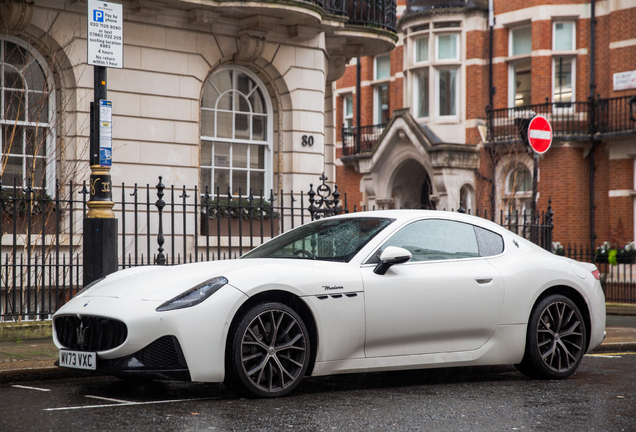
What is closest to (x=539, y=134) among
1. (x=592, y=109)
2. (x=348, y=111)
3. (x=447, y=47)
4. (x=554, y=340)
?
(x=554, y=340)

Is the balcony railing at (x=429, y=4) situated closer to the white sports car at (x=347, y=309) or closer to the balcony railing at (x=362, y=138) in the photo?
the balcony railing at (x=362, y=138)

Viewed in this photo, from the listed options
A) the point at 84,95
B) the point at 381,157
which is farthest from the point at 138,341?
the point at 381,157

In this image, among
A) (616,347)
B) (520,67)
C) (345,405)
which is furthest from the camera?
(520,67)

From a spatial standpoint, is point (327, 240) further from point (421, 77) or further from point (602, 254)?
point (421, 77)

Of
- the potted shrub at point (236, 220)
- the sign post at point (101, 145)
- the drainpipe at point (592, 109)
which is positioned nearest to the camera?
the sign post at point (101, 145)

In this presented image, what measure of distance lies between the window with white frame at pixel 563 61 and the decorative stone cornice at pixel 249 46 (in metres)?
11.9

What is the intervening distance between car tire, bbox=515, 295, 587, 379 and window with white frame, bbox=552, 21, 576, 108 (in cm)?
1748

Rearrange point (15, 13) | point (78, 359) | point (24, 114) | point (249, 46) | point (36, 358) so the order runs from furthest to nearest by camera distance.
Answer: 1. point (249, 46)
2. point (24, 114)
3. point (15, 13)
4. point (36, 358)
5. point (78, 359)

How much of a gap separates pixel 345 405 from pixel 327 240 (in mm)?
1575

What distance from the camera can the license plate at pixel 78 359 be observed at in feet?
18.6

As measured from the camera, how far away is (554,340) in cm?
716

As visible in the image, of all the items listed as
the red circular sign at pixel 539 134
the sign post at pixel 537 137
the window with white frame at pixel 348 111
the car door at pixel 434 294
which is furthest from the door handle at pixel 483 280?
the window with white frame at pixel 348 111

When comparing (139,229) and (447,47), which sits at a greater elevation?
(447,47)

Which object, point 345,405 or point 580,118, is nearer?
point 345,405
